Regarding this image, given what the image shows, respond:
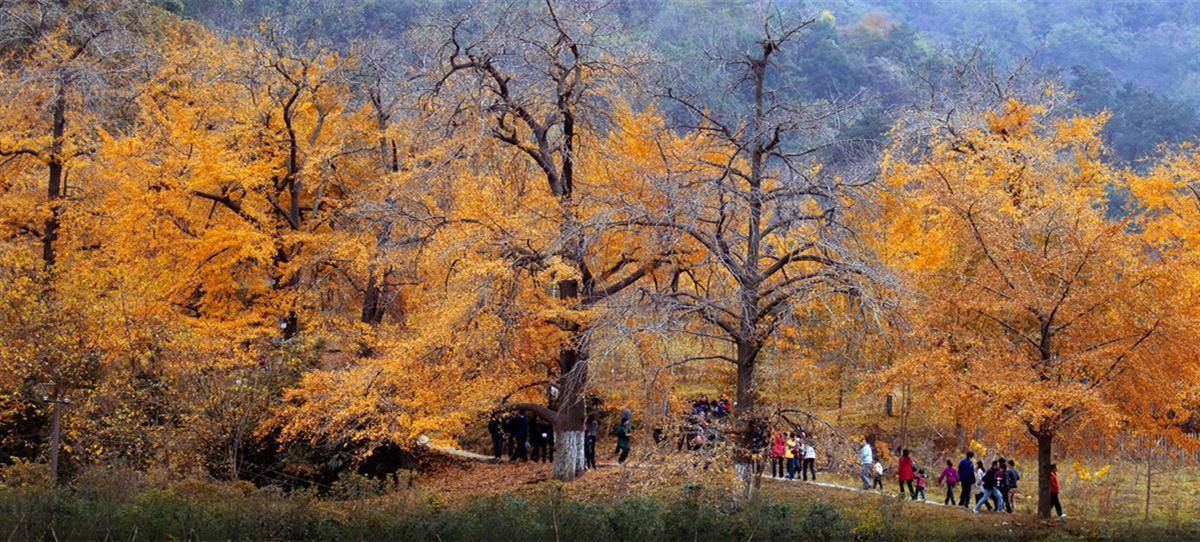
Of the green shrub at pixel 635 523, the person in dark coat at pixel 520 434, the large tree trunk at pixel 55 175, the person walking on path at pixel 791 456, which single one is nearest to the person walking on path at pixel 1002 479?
the person walking on path at pixel 791 456

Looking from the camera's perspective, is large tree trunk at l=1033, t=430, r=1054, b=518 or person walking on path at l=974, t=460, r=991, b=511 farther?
person walking on path at l=974, t=460, r=991, b=511

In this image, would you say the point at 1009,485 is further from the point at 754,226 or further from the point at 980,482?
the point at 754,226

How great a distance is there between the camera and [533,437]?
24.0 meters

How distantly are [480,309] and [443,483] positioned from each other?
5.49m

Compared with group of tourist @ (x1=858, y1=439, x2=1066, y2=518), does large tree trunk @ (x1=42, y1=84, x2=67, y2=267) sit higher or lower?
higher

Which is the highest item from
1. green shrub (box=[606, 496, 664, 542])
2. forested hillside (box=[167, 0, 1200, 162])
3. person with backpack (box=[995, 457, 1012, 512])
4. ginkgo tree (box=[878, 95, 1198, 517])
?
forested hillside (box=[167, 0, 1200, 162])

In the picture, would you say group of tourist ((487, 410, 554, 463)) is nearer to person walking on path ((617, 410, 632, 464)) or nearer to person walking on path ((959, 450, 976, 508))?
person walking on path ((617, 410, 632, 464))

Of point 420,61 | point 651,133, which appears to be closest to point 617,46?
point 651,133

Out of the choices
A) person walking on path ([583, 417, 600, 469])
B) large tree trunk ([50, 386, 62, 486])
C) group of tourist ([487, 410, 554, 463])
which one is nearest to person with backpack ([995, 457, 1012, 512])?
person walking on path ([583, 417, 600, 469])

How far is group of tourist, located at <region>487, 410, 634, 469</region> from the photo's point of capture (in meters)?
22.1

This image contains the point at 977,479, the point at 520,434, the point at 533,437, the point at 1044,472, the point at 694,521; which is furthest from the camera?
the point at 533,437

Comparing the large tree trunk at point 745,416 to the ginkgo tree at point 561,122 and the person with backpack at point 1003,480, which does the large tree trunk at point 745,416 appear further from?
the person with backpack at point 1003,480

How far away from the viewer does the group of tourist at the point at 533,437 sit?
72.6 ft

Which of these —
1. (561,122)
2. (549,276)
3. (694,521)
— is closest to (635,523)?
(694,521)
